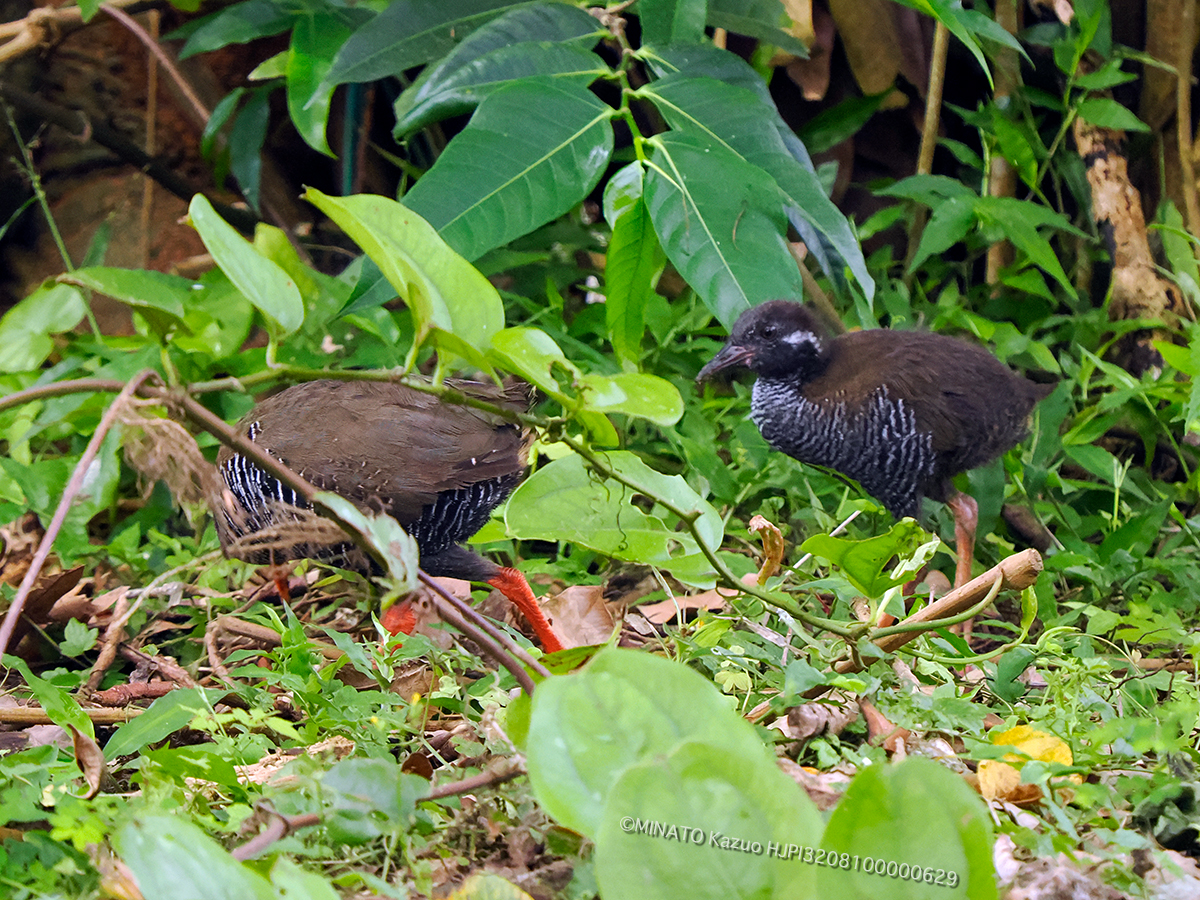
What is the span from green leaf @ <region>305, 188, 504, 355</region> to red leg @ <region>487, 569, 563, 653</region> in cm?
134

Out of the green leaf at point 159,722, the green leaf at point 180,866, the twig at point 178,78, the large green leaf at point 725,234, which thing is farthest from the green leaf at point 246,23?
the green leaf at point 180,866

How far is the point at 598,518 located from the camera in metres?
1.40

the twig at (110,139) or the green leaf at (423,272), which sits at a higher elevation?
the green leaf at (423,272)

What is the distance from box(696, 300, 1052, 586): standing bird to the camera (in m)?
3.06

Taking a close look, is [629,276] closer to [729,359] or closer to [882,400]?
[729,359]

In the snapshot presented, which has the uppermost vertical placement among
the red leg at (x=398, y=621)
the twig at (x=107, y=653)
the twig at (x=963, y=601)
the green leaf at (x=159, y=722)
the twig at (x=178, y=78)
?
the twig at (x=178, y=78)

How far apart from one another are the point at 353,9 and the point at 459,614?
3.00 meters

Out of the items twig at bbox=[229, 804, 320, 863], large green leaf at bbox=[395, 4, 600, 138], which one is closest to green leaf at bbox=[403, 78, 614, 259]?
large green leaf at bbox=[395, 4, 600, 138]

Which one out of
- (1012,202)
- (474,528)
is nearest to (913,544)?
(474,528)

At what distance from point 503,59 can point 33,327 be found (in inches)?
81.1

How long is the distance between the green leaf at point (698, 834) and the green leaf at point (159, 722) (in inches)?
34.3

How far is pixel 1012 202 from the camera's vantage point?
374cm

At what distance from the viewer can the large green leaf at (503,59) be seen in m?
2.80

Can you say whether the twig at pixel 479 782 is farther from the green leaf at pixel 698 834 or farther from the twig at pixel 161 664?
the twig at pixel 161 664
